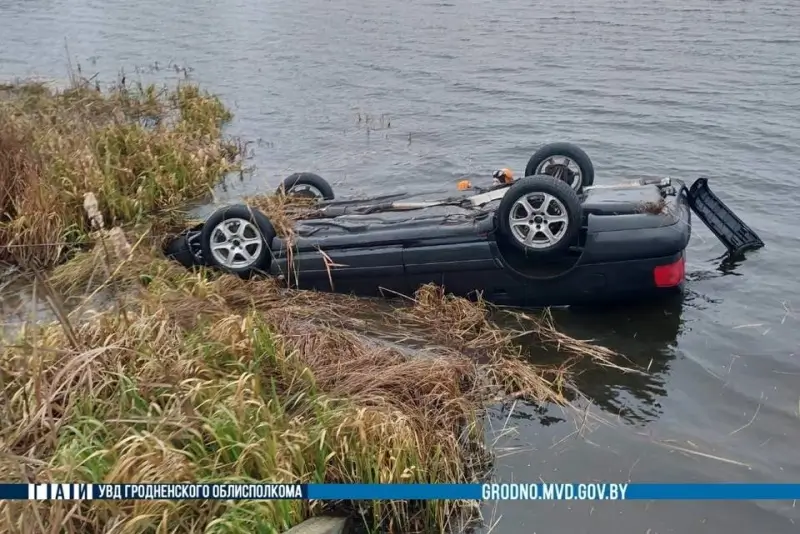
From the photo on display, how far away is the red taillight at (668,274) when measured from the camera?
5.86m

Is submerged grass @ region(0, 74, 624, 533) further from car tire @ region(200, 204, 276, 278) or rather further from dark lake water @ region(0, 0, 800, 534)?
dark lake water @ region(0, 0, 800, 534)

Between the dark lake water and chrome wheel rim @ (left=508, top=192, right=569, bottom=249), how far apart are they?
81 cm

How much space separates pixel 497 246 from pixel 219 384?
8.96 ft

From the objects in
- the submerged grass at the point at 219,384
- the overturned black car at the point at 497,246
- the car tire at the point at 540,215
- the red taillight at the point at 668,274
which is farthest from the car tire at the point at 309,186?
the red taillight at the point at 668,274

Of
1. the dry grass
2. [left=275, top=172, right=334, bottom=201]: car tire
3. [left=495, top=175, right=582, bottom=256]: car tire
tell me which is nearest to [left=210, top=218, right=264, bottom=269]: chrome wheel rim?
the dry grass

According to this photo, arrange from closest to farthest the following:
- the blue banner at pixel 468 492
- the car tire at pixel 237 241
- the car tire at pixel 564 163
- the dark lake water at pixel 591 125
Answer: the blue banner at pixel 468 492, the dark lake water at pixel 591 125, the car tire at pixel 237 241, the car tire at pixel 564 163

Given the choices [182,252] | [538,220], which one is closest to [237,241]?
[182,252]

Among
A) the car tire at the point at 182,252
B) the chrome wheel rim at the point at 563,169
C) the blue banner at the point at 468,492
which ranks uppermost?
the chrome wheel rim at the point at 563,169

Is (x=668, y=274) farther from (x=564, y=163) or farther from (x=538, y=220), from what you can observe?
(x=564, y=163)

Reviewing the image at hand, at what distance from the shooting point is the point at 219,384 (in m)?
4.08

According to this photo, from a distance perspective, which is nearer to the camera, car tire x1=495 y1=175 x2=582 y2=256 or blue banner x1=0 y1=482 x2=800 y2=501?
blue banner x1=0 y1=482 x2=800 y2=501

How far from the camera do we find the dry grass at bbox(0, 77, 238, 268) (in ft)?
21.8

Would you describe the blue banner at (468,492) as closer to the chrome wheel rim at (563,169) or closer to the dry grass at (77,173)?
the dry grass at (77,173)

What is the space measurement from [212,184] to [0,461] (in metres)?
6.68
